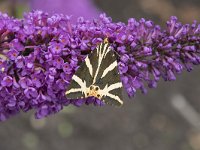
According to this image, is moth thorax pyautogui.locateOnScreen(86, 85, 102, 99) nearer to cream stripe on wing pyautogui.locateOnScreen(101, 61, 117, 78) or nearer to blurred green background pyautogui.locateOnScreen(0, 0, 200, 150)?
cream stripe on wing pyautogui.locateOnScreen(101, 61, 117, 78)

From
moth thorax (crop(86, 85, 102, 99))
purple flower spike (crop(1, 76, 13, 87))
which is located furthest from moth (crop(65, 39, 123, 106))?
purple flower spike (crop(1, 76, 13, 87))

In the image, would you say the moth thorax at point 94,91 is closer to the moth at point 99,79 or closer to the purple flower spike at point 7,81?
the moth at point 99,79

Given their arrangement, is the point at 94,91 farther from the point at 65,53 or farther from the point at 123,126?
the point at 123,126

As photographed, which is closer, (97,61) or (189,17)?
(97,61)

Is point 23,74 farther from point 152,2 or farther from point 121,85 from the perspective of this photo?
point 152,2

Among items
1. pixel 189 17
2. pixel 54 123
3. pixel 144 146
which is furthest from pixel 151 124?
pixel 189 17

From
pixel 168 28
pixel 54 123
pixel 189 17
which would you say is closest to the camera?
pixel 168 28

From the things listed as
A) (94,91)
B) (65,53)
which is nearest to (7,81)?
(65,53)
